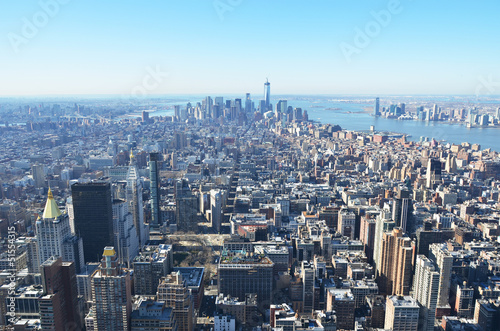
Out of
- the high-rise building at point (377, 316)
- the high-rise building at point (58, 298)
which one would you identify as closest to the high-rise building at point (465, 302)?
the high-rise building at point (377, 316)

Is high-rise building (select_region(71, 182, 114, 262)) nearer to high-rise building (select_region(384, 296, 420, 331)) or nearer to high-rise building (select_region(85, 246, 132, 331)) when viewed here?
high-rise building (select_region(85, 246, 132, 331))

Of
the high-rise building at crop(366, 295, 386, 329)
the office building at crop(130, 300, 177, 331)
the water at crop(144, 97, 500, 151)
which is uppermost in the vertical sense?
the water at crop(144, 97, 500, 151)

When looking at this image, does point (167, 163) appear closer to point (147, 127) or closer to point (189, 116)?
point (147, 127)

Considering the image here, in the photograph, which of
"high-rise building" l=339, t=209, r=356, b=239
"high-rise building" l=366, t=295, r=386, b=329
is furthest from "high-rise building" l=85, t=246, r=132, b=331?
"high-rise building" l=339, t=209, r=356, b=239

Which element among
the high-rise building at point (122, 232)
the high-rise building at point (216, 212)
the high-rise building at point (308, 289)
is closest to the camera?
the high-rise building at point (308, 289)

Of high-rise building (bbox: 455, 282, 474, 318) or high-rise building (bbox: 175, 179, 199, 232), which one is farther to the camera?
high-rise building (bbox: 175, 179, 199, 232)

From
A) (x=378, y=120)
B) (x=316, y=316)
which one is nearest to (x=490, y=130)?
(x=378, y=120)

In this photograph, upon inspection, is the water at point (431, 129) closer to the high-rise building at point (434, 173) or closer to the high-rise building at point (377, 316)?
the high-rise building at point (434, 173)
